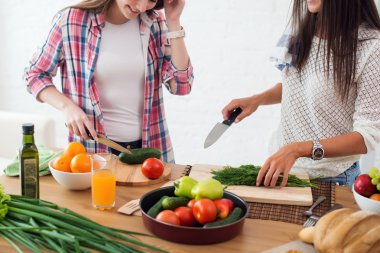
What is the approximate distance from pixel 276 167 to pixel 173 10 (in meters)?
0.86

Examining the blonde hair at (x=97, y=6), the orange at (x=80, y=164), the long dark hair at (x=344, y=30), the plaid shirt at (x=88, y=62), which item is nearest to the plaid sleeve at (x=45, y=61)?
the plaid shirt at (x=88, y=62)

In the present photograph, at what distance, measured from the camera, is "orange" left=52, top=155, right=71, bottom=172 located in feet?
5.51

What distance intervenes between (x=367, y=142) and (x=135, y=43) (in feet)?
3.46

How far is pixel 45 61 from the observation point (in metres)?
2.17

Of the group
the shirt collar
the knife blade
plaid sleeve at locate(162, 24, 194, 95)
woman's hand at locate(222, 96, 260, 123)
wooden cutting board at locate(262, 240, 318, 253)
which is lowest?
wooden cutting board at locate(262, 240, 318, 253)

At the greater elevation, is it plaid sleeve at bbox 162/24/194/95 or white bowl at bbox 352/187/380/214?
plaid sleeve at bbox 162/24/194/95

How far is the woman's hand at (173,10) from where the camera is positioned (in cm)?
214

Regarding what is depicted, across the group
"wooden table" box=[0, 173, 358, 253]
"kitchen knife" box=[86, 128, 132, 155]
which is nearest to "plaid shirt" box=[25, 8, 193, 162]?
"kitchen knife" box=[86, 128, 132, 155]

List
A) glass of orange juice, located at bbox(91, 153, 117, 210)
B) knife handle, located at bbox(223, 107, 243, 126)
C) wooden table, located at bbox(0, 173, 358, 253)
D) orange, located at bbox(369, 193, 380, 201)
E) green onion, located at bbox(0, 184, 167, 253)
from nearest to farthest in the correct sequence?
green onion, located at bbox(0, 184, 167, 253)
wooden table, located at bbox(0, 173, 358, 253)
orange, located at bbox(369, 193, 380, 201)
glass of orange juice, located at bbox(91, 153, 117, 210)
knife handle, located at bbox(223, 107, 243, 126)

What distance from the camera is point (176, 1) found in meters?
2.15

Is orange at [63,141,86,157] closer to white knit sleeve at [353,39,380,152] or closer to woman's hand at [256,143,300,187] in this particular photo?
woman's hand at [256,143,300,187]

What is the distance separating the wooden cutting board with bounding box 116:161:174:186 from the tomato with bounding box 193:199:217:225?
1.46 feet

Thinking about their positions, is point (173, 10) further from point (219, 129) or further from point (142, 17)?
point (219, 129)

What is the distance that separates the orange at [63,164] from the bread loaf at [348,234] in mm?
844
